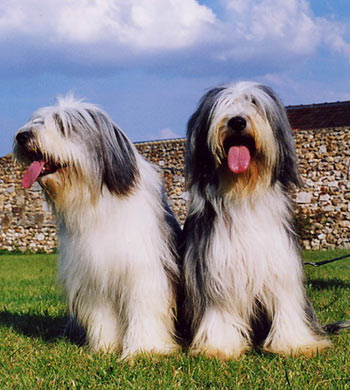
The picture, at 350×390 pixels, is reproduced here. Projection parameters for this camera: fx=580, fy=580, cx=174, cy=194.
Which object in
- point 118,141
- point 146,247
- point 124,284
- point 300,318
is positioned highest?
point 118,141

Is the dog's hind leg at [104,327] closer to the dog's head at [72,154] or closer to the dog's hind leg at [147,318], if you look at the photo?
the dog's hind leg at [147,318]

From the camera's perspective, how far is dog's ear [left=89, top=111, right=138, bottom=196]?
346cm

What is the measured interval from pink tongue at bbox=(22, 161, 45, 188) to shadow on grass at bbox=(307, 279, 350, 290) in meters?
4.29

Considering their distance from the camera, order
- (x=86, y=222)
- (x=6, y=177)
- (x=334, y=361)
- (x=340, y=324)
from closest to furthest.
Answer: (x=334, y=361), (x=86, y=222), (x=340, y=324), (x=6, y=177)

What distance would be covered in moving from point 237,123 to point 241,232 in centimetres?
64

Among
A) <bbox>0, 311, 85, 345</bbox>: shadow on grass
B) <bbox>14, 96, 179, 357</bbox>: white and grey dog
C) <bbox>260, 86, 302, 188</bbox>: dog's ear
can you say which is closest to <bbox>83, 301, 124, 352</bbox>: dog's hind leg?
<bbox>14, 96, 179, 357</bbox>: white and grey dog

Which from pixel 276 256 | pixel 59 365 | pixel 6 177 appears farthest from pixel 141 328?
pixel 6 177

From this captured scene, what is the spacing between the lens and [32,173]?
3.34 meters

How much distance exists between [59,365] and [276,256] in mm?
1440

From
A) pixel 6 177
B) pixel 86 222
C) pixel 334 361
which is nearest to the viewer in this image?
pixel 334 361

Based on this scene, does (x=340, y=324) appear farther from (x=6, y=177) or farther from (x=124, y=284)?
(x=6, y=177)

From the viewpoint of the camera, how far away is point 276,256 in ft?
11.1

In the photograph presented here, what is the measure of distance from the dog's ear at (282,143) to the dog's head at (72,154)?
889 millimetres

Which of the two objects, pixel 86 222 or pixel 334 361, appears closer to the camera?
pixel 334 361
